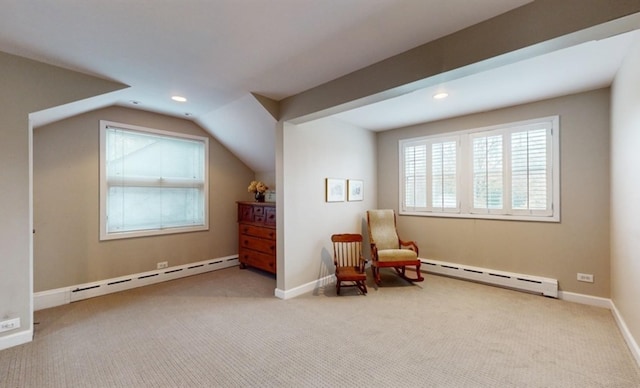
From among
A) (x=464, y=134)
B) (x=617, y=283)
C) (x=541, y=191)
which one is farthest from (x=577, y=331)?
(x=464, y=134)

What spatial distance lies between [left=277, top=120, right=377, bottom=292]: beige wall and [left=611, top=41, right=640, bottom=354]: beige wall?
3097 mm

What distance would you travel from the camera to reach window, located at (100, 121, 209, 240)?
3766 millimetres

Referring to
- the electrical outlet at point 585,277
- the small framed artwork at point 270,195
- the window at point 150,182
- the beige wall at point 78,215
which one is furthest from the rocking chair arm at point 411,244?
the beige wall at point 78,215

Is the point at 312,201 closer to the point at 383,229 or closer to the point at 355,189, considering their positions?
the point at 355,189

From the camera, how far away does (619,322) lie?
2678 millimetres

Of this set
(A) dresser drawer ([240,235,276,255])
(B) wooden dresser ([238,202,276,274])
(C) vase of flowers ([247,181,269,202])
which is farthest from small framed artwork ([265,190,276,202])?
(A) dresser drawer ([240,235,276,255])

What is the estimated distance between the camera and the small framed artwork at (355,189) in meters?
4.54

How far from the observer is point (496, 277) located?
3865 millimetres

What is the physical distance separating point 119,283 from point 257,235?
1.99 meters

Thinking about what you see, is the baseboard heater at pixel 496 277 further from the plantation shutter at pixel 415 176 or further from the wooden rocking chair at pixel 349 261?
the wooden rocking chair at pixel 349 261

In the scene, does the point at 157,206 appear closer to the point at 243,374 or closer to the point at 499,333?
the point at 243,374

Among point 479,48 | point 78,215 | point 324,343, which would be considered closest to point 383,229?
point 324,343

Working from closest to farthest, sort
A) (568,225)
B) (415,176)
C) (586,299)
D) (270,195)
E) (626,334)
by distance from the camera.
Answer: (626,334)
(586,299)
(568,225)
(415,176)
(270,195)

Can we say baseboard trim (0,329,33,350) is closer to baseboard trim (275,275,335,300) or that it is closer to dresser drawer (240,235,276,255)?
baseboard trim (275,275,335,300)
